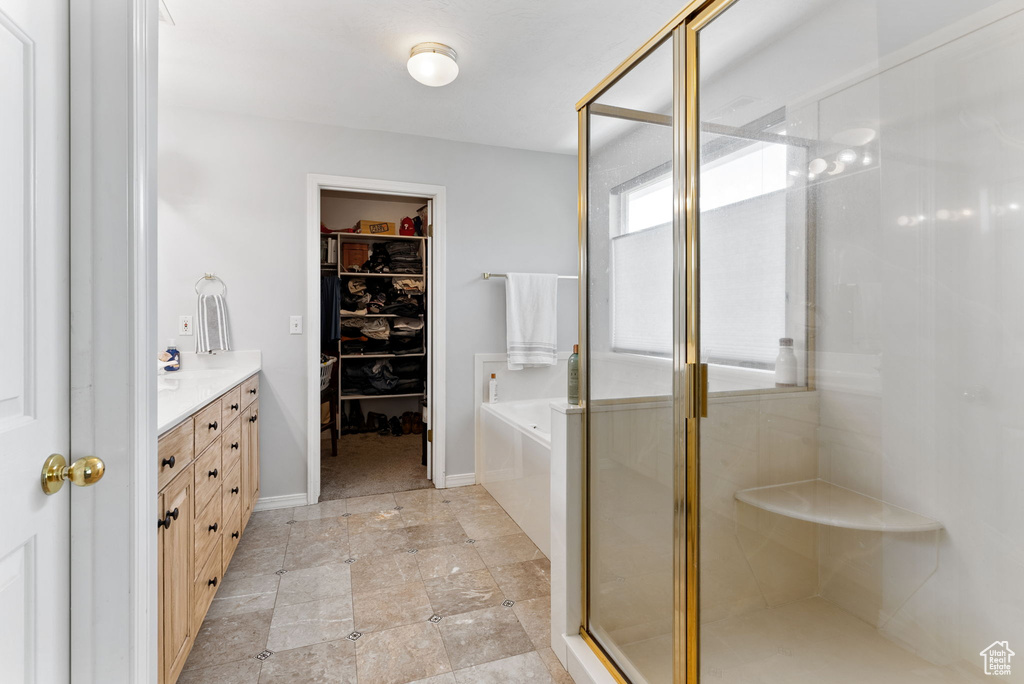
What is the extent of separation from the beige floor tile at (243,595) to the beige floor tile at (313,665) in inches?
13.6

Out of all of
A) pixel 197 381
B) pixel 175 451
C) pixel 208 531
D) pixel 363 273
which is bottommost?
pixel 208 531

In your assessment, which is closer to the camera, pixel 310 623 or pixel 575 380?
pixel 575 380

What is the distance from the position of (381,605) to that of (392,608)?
0.05 m

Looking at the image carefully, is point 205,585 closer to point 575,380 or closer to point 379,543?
point 379,543

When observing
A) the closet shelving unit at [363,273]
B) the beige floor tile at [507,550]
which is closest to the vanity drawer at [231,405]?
the beige floor tile at [507,550]

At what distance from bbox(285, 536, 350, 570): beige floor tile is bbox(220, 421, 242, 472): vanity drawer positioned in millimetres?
500

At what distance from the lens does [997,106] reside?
62 cm

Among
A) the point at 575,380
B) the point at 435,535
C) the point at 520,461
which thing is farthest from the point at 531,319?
the point at 575,380

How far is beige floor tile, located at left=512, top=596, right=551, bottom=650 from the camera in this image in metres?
1.72

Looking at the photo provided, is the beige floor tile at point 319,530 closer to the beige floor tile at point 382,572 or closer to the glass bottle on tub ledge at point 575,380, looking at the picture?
the beige floor tile at point 382,572

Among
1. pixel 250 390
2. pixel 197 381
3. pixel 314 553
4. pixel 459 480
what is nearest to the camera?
pixel 197 381

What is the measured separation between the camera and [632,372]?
1393 mm

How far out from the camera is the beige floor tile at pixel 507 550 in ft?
7.55

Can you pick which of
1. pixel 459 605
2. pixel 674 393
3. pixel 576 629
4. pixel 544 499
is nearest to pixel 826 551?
pixel 674 393
